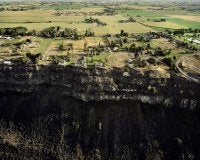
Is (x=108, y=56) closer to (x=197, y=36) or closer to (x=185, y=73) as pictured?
(x=185, y=73)

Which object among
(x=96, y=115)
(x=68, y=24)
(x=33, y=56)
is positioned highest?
(x=33, y=56)

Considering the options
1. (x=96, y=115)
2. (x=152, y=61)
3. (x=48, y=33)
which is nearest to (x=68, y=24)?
(x=48, y=33)

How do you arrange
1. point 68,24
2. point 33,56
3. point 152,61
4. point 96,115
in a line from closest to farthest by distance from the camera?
point 96,115
point 152,61
point 33,56
point 68,24

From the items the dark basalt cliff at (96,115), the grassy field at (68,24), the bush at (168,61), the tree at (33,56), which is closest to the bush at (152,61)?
the bush at (168,61)

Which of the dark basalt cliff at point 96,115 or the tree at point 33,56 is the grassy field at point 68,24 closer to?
the tree at point 33,56

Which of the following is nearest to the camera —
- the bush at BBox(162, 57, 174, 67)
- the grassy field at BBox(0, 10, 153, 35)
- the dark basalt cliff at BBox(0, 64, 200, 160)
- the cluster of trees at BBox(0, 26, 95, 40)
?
the dark basalt cliff at BBox(0, 64, 200, 160)

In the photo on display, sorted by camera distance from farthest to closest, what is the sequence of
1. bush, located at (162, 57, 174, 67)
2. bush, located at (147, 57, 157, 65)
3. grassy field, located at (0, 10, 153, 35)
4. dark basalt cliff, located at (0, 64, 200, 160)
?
1. grassy field, located at (0, 10, 153, 35)
2. bush, located at (147, 57, 157, 65)
3. bush, located at (162, 57, 174, 67)
4. dark basalt cliff, located at (0, 64, 200, 160)

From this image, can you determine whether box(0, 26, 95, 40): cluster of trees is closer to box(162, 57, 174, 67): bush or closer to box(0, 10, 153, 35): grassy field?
box(0, 10, 153, 35): grassy field

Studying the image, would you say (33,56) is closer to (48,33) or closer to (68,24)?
(48,33)

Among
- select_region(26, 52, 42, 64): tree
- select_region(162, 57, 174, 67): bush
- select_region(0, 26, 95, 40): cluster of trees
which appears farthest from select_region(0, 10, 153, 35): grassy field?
select_region(162, 57, 174, 67): bush
